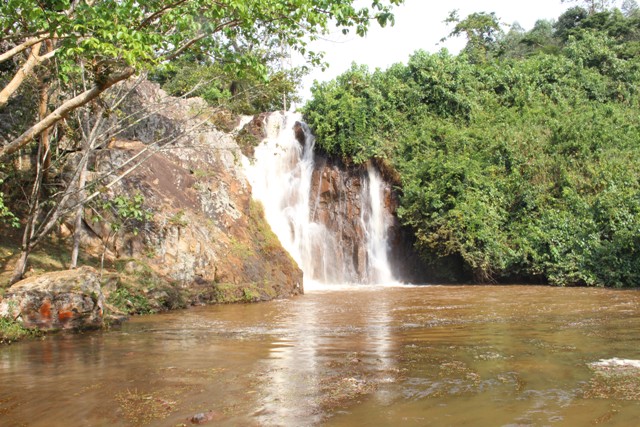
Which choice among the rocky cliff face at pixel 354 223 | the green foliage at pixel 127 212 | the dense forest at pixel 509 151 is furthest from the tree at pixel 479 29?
the green foliage at pixel 127 212

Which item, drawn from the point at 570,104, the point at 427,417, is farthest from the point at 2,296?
the point at 570,104

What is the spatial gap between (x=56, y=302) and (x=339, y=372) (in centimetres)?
550

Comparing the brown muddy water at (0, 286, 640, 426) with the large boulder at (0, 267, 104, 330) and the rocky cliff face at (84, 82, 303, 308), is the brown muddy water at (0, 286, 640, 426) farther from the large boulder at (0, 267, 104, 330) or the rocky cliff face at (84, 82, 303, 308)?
the rocky cliff face at (84, 82, 303, 308)

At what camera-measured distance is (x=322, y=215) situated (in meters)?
20.8

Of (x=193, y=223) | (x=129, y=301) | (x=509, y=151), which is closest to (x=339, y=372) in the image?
(x=129, y=301)

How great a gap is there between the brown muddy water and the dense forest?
24.0 feet

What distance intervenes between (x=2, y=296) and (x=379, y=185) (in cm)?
1493

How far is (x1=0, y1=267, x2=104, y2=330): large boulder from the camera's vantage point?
859 cm

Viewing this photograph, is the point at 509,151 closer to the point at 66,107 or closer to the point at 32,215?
the point at 32,215

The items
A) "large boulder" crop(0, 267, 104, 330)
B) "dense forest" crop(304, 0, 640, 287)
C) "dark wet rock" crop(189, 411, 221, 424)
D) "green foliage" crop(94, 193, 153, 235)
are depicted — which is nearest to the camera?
"dark wet rock" crop(189, 411, 221, 424)

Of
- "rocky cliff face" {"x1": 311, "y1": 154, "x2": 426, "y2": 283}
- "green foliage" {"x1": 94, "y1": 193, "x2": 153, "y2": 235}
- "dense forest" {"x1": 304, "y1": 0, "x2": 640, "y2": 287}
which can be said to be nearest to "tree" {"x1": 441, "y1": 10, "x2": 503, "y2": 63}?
"dense forest" {"x1": 304, "y1": 0, "x2": 640, "y2": 287}

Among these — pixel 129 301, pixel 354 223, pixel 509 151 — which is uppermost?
pixel 509 151

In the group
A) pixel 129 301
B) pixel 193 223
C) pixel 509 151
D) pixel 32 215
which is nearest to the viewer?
pixel 32 215

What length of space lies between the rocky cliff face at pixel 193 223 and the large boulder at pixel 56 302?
105 inches
